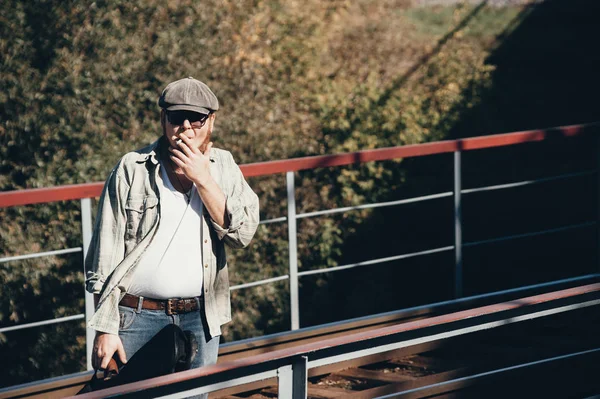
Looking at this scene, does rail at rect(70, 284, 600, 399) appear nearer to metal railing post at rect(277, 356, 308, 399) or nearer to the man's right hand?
metal railing post at rect(277, 356, 308, 399)

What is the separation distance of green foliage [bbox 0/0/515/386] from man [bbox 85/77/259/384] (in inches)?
197

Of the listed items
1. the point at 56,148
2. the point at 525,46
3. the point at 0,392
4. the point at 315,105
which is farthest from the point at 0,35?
the point at 525,46

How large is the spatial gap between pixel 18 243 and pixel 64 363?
1120 mm

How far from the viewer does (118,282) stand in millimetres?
3133

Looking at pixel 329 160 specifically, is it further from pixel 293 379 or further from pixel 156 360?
pixel 293 379

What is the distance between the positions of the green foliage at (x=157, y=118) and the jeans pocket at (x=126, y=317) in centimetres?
498

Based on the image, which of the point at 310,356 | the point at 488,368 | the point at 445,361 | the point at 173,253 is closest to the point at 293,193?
the point at 445,361

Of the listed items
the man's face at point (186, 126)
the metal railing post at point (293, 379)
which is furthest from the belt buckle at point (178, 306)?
the metal railing post at point (293, 379)

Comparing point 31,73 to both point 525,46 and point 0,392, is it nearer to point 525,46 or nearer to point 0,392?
point 0,392

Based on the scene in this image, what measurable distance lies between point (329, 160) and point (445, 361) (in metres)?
1.28

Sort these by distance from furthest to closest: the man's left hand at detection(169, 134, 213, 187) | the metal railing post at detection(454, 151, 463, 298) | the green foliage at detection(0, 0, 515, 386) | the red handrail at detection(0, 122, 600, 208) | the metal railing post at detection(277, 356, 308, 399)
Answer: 1. the green foliage at detection(0, 0, 515, 386)
2. the metal railing post at detection(454, 151, 463, 298)
3. the red handrail at detection(0, 122, 600, 208)
4. the man's left hand at detection(169, 134, 213, 187)
5. the metal railing post at detection(277, 356, 308, 399)

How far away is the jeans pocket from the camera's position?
127 inches

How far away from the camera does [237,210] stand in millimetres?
3285

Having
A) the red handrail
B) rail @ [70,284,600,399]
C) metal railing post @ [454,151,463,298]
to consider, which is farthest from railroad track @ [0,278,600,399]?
rail @ [70,284,600,399]
